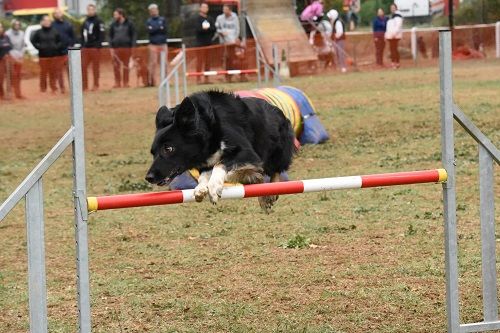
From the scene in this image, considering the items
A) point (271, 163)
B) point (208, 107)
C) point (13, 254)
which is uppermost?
point (208, 107)

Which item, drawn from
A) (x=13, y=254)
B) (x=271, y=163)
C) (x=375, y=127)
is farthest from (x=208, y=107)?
(x=375, y=127)

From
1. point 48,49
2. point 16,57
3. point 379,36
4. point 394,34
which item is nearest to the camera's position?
point 48,49

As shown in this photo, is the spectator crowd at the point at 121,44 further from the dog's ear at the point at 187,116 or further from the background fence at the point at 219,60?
the dog's ear at the point at 187,116

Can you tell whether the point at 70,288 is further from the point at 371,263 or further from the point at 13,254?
the point at 371,263

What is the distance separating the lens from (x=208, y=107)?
597 cm

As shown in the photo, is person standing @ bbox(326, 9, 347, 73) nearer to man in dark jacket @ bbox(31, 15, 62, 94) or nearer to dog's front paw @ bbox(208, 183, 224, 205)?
man in dark jacket @ bbox(31, 15, 62, 94)

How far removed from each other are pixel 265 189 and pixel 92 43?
21025 mm

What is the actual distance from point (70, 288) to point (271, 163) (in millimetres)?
1567

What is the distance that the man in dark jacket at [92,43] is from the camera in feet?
82.1

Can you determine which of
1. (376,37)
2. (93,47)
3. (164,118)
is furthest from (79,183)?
(376,37)

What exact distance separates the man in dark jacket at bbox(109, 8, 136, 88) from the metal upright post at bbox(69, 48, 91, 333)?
21043 mm

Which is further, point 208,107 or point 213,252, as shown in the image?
point 213,252

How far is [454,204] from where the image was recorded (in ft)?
17.8

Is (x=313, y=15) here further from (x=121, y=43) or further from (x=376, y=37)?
(x=121, y=43)
